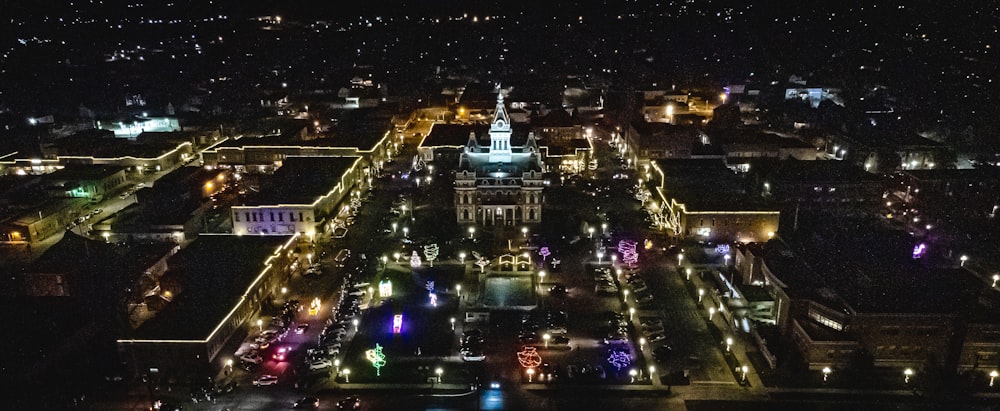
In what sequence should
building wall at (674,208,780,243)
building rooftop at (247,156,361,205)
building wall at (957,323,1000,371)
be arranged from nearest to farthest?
building wall at (957,323,1000,371)
building wall at (674,208,780,243)
building rooftop at (247,156,361,205)

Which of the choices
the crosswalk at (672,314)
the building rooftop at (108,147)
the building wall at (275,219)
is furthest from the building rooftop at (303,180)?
the crosswalk at (672,314)

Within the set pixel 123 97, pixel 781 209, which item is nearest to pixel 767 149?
pixel 781 209

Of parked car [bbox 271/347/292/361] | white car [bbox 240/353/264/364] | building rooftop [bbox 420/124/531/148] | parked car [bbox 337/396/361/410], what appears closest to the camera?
parked car [bbox 337/396/361/410]

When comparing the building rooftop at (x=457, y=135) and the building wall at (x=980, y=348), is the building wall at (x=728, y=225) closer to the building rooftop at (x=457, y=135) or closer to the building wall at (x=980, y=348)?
the building wall at (x=980, y=348)

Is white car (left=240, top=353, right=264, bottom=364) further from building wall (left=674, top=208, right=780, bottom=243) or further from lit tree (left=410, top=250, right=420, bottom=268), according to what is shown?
building wall (left=674, top=208, right=780, bottom=243)

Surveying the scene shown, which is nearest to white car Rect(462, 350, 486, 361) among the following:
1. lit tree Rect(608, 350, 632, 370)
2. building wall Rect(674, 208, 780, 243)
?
lit tree Rect(608, 350, 632, 370)

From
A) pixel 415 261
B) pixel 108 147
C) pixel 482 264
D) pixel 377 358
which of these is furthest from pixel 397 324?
pixel 108 147

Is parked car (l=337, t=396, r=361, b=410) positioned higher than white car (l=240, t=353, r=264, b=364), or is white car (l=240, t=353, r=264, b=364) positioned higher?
white car (l=240, t=353, r=264, b=364)

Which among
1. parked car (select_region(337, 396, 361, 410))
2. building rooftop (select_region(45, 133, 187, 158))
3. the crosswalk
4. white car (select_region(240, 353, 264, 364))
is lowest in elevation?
parked car (select_region(337, 396, 361, 410))
